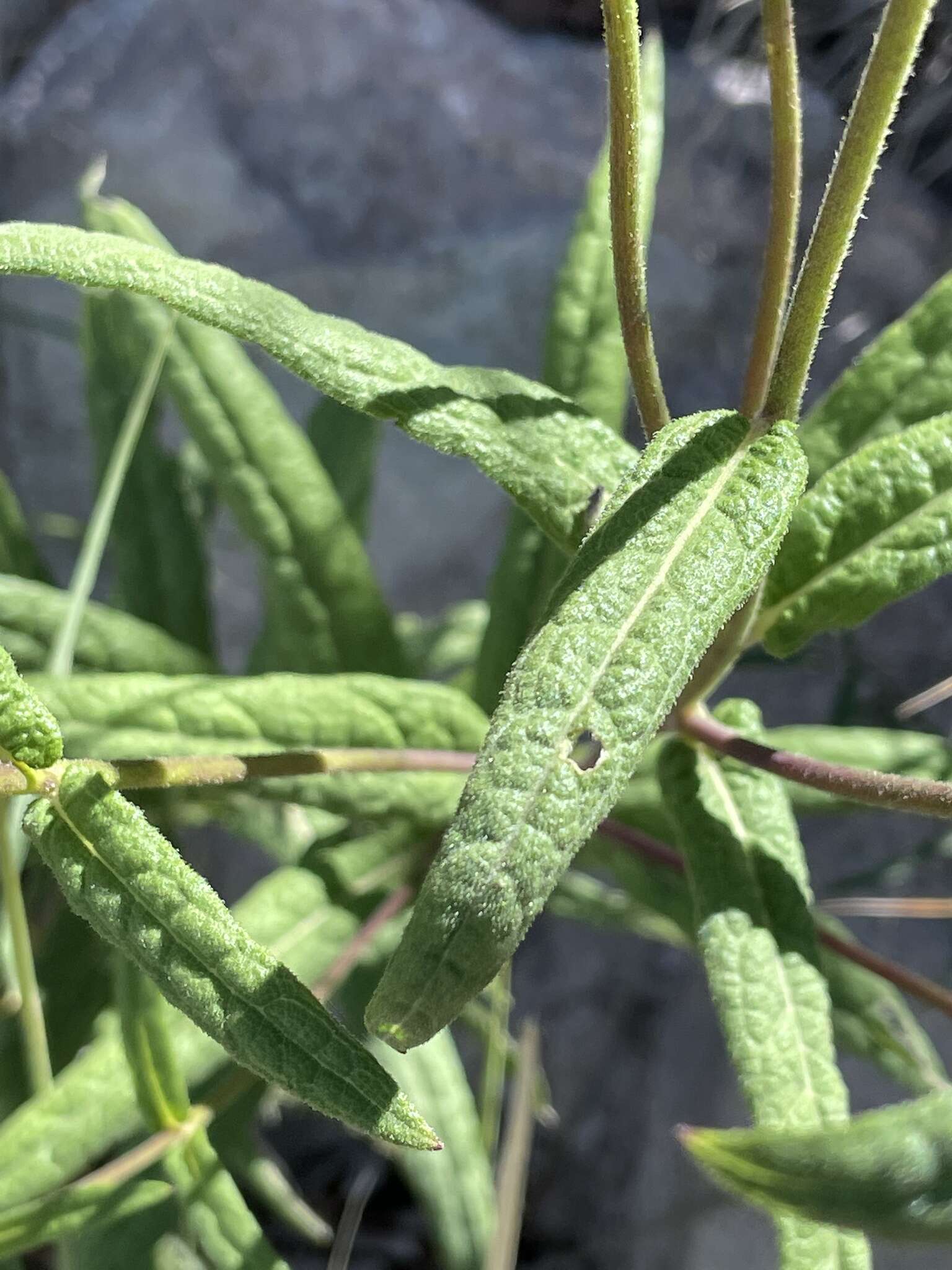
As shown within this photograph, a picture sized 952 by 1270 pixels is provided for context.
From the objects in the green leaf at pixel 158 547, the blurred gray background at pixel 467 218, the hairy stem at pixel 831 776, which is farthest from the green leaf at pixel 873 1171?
the blurred gray background at pixel 467 218

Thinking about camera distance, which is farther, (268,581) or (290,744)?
(268,581)

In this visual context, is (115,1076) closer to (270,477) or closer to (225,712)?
(225,712)

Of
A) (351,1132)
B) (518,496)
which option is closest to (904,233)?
(518,496)

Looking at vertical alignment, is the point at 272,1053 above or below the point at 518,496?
below

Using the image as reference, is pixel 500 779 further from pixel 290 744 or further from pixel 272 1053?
pixel 290 744

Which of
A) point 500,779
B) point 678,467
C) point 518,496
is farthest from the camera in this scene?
point 518,496

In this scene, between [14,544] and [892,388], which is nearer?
[892,388]

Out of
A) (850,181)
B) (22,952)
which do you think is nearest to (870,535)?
(850,181)
